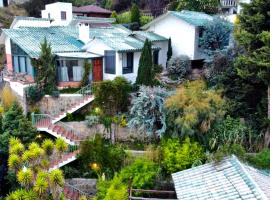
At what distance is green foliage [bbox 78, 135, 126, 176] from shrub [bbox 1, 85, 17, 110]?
8.63 metres

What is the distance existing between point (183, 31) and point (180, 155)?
1603cm

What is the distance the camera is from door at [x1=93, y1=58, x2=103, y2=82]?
89.9 ft

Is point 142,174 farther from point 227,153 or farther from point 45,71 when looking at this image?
point 45,71

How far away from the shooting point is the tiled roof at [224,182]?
40.6 feet

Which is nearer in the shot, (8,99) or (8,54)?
(8,99)

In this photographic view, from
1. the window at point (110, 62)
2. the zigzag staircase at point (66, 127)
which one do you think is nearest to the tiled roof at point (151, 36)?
the window at point (110, 62)

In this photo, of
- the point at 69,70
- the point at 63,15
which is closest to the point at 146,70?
the point at 69,70

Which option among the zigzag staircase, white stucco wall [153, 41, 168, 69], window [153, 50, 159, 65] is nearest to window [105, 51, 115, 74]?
the zigzag staircase

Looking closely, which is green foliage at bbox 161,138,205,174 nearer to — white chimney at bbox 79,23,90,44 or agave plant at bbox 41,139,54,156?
agave plant at bbox 41,139,54,156

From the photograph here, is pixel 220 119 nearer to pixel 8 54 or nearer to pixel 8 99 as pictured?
pixel 8 99

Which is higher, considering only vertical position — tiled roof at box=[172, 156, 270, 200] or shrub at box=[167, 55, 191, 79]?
shrub at box=[167, 55, 191, 79]

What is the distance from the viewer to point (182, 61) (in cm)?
2920

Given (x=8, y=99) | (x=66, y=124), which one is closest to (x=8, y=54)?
(x=8, y=99)

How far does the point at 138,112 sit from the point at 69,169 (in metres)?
5.62
